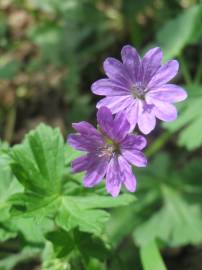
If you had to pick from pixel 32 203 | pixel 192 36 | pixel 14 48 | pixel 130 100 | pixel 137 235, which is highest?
pixel 14 48

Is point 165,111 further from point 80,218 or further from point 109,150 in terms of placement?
point 80,218

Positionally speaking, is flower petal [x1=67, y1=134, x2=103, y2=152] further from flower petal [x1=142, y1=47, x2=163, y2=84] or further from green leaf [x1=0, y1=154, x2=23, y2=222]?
green leaf [x1=0, y1=154, x2=23, y2=222]

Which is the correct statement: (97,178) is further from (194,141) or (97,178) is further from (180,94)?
(194,141)

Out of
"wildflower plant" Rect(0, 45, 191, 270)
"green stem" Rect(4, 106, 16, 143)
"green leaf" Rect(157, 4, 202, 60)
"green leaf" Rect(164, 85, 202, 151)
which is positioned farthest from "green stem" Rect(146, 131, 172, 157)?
"green stem" Rect(4, 106, 16, 143)

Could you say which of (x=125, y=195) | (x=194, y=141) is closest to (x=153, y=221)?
(x=194, y=141)

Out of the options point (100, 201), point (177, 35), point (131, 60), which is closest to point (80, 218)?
point (100, 201)

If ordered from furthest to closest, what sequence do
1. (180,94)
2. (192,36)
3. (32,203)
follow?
(192,36) → (32,203) → (180,94)

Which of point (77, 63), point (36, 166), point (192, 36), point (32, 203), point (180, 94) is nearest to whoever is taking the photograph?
point (180, 94)

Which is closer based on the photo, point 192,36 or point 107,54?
point 192,36
